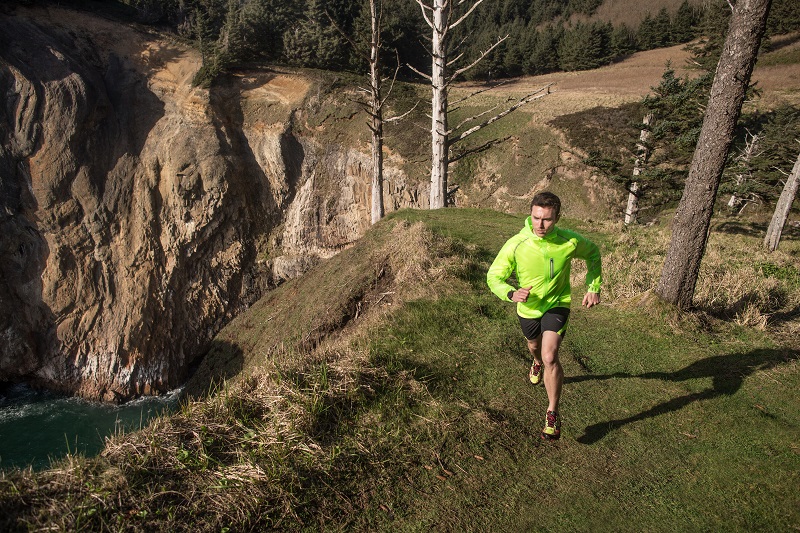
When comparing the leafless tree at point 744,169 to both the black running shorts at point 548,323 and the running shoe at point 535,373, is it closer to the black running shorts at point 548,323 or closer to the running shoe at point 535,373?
the running shoe at point 535,373

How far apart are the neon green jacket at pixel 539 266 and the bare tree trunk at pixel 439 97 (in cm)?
952

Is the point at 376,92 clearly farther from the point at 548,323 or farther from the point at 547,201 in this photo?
the point at 548,323

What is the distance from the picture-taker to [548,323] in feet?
13.7

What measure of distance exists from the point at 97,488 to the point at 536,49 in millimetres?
Result: 51890

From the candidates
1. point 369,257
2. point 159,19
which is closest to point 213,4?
point 159,19

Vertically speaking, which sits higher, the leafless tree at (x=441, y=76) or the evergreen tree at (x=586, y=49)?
the evergreen tree at (x=586, y=49)

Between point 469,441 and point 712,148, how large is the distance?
17.0 ft

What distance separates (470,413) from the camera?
4.47 m

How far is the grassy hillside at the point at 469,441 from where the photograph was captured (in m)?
3.21

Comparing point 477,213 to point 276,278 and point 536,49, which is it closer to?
point 276,278

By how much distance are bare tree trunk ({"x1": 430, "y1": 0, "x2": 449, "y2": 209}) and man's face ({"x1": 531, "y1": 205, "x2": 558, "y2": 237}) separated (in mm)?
9564

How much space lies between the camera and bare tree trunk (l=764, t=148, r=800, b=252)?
15195mm

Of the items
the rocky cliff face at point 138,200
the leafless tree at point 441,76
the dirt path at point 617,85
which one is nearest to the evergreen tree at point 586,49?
the dirt path at point 617,85

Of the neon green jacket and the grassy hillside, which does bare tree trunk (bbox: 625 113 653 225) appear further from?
the neon green jacket
